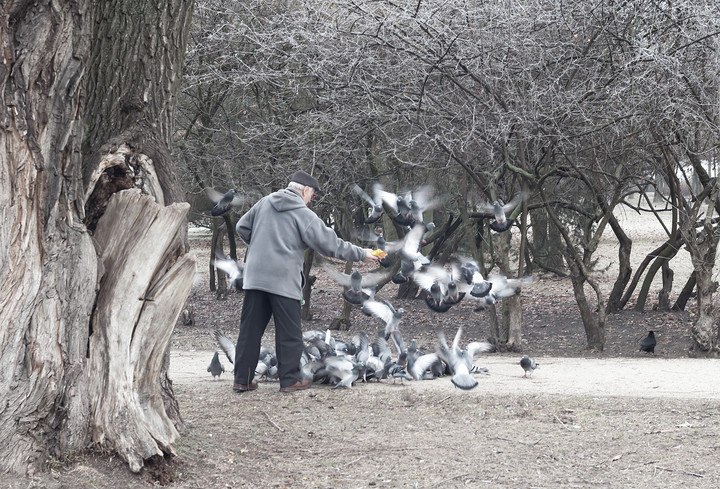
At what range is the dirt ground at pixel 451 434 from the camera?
187 inches

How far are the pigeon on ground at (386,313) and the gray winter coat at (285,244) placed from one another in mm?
2008

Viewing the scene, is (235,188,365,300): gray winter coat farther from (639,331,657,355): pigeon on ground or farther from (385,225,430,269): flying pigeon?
(639,331,657,355): pigeon on ground

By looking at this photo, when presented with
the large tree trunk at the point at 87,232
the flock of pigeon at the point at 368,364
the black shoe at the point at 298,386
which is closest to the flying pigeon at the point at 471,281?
the flock of pigeon at the point at 368,364

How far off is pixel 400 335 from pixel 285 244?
244 cm

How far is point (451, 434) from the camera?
19.1ft

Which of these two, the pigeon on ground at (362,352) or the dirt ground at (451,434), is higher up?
the pigeon on ground at (362,352)

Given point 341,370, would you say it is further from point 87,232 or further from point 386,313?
point 87,232

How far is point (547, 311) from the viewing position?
55.9ft

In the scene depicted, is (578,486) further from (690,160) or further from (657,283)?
(657,283)

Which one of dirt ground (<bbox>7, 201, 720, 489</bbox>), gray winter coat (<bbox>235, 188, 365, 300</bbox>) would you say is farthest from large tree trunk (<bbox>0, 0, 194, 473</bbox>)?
gray winter coat (<bbox>235, 188, 365, 300</bbox>)

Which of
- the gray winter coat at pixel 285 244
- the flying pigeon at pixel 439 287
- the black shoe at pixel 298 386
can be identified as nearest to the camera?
the gray winter coat at pixel 285 244

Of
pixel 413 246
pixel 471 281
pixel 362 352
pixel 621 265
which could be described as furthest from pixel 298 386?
pixel 621 265

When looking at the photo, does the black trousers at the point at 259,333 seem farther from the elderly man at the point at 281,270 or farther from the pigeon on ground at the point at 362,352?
the pigeon on ground at the point at 362,352

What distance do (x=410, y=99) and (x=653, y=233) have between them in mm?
23704
